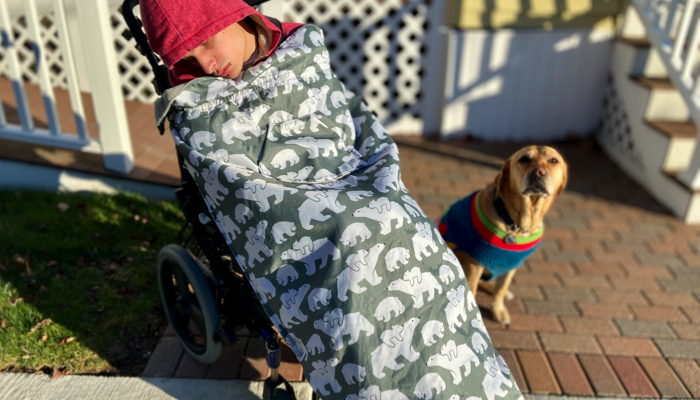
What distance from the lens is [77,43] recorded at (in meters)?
3.85

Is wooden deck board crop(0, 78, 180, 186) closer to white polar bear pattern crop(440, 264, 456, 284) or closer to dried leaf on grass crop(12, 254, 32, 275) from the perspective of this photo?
dried leaf on grass crop(12, 254, 32, 275)

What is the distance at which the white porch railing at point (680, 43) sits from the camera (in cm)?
404

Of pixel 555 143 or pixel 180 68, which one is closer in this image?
pixel 180 68

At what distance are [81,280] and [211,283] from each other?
1.24 meters

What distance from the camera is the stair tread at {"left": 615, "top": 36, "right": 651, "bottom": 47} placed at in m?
4.92

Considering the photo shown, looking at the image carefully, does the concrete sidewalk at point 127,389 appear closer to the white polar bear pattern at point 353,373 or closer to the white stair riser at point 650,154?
the white polar bear pattern at point 353,373

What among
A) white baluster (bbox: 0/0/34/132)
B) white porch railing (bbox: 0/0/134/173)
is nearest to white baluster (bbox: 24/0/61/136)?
white porch railing (bbox: 0/0/134/173)

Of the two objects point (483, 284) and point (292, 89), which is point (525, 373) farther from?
point (292, 89)

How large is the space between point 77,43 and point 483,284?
361 centimetres

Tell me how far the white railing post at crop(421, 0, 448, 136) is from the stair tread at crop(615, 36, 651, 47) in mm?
1879

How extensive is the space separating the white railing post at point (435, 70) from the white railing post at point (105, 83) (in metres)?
3.34

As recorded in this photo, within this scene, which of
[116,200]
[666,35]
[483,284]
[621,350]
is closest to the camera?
[621,350]

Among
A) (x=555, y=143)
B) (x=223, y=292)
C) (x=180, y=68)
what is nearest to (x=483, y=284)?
(x=223, y=292)

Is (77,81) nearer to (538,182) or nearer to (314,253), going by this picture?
(314,253)
